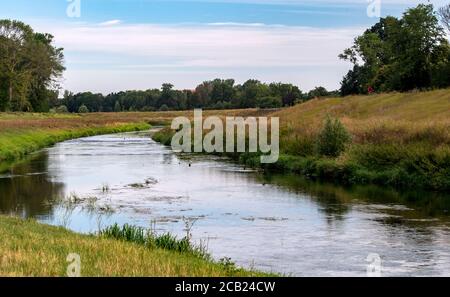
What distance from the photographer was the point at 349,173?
31.2 m

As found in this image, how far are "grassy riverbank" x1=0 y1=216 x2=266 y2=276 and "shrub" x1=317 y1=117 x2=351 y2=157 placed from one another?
21716 mm

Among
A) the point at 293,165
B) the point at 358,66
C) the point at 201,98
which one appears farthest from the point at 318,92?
the point at 293,165

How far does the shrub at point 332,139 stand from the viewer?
113 ft

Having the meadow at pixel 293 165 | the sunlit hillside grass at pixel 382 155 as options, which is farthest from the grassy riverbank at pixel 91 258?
the sunlit hillside grass at pixel 382 155

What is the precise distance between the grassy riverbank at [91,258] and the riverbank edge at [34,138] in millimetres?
23703

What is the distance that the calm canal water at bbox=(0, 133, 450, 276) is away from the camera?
1559 centimetres

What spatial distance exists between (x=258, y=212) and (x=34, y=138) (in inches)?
1535

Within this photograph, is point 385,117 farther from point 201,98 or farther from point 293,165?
point 201,98

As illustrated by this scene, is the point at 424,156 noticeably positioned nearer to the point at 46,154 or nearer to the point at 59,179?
the point at 59,179

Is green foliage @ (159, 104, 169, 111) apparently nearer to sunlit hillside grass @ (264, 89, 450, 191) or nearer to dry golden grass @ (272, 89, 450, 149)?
dry golden grass @ (272, 89, 450, 149)

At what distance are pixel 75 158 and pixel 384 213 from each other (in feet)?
89.8

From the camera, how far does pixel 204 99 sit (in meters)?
168

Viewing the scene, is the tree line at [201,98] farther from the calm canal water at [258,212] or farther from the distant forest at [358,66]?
the calm canal water at [258,212]

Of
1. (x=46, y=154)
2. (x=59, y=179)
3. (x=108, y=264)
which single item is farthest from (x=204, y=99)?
(x=108, y=264)
